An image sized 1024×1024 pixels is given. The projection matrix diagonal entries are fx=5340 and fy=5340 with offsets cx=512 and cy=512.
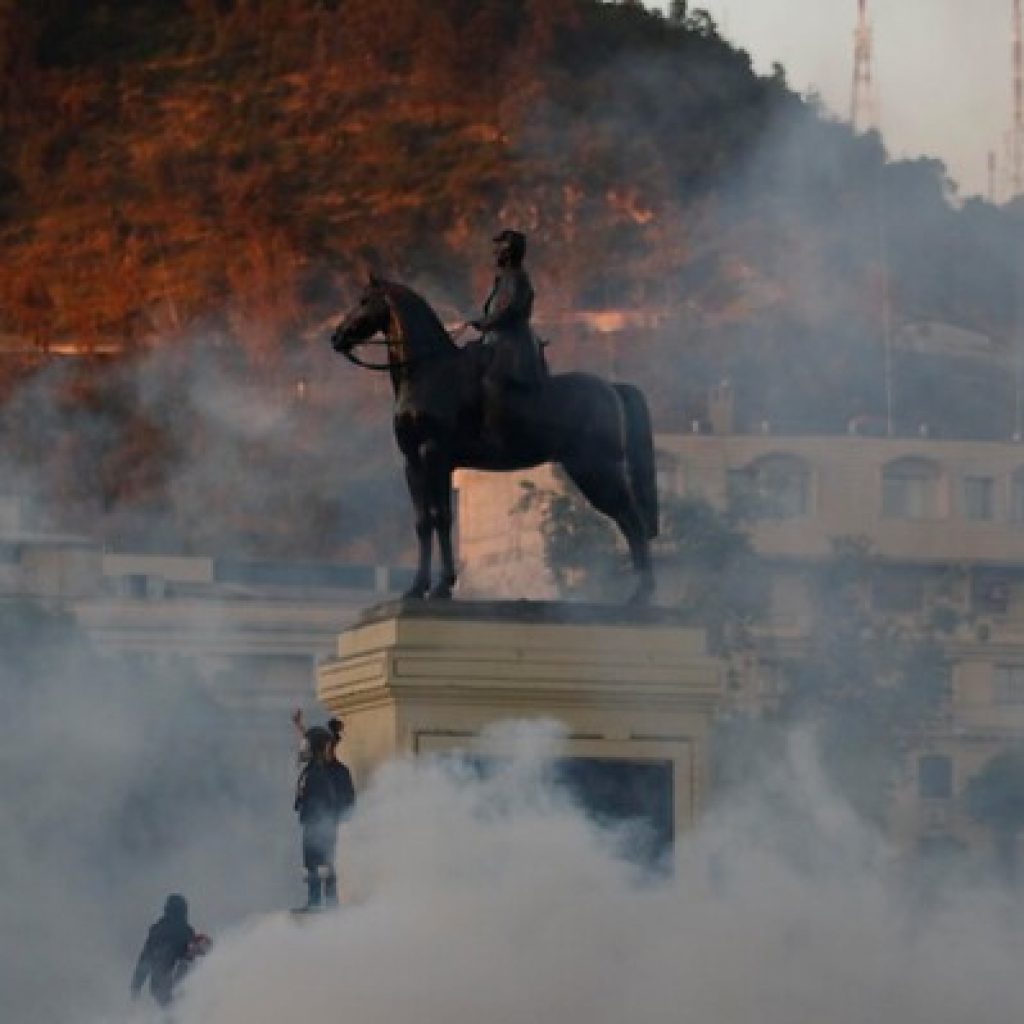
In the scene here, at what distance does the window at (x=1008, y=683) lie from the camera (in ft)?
371

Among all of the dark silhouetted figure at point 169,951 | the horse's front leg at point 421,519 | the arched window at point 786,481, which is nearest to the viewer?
the dark silhouetted figure at point 169,951

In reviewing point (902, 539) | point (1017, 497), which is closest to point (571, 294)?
point (1017, 497)

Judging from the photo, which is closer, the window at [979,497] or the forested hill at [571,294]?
the window at [979,497]

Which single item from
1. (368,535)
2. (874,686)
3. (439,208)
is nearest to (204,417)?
(368,535)

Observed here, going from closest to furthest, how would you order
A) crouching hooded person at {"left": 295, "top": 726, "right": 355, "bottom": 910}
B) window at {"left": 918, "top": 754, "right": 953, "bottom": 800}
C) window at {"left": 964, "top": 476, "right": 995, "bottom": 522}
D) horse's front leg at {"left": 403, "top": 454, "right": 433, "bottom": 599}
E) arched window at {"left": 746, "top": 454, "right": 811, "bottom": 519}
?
crouching hooded person at {"left": 295, "top": 726, "right": 355, "bottom": 910}, horse's front leg at {"left": 403, "top": 454, "right": 433, "bottom": 599}, window at {"left": 918, "top": 754, "right": 953, "bottom": 800}, arched window at {"left": 746, "top": 454, "right": 811, "bottom": 519}, window at {"left": 964, "top": 476, "right": 995, "bottom": 522}

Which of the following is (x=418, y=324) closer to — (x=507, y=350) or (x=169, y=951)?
(x=507, y=350)

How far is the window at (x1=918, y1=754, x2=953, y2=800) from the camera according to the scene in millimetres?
108500

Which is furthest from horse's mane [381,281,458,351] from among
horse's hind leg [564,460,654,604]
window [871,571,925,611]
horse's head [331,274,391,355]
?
window [871,571,925,611]

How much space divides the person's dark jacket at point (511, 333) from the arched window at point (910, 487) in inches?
3307

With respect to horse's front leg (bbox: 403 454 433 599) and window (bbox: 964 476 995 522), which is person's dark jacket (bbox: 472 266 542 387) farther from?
window (bbox: 964 476 995 522)

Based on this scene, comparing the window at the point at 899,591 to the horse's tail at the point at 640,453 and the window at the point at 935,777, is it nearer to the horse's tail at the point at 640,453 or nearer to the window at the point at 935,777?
the window at the point at 935,777

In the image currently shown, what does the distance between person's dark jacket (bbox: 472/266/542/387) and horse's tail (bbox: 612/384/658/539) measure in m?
1.10

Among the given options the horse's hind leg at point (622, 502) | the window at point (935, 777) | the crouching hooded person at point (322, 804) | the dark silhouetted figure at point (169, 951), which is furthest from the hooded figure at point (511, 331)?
the window at point (935, 777)

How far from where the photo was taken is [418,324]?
34688 mm
